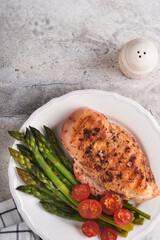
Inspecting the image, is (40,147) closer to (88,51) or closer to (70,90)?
(70,90)

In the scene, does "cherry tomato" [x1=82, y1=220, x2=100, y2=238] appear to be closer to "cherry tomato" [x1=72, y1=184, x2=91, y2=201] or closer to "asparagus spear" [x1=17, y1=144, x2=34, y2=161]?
"cherry tomato" [x1=72, y1=184, x2=91, y2=201]

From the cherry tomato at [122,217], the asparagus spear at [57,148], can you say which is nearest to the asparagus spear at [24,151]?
the asparagus spear at [57,148]

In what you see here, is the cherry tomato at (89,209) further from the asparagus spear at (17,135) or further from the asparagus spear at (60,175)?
the asparagus spear at (17,135)

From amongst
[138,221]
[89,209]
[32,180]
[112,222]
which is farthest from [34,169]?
[138,221]

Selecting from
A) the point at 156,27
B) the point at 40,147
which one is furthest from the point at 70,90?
the point at 156,27

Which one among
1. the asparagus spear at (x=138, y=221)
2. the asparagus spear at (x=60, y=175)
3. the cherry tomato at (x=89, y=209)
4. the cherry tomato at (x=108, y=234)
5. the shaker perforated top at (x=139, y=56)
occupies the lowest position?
the cherry tomato at (x=108, y=234)

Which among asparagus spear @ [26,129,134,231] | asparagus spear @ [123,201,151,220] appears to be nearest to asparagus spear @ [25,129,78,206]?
asparagus spear @ [26,129,134,231]

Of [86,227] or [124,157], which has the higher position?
[124,157]
